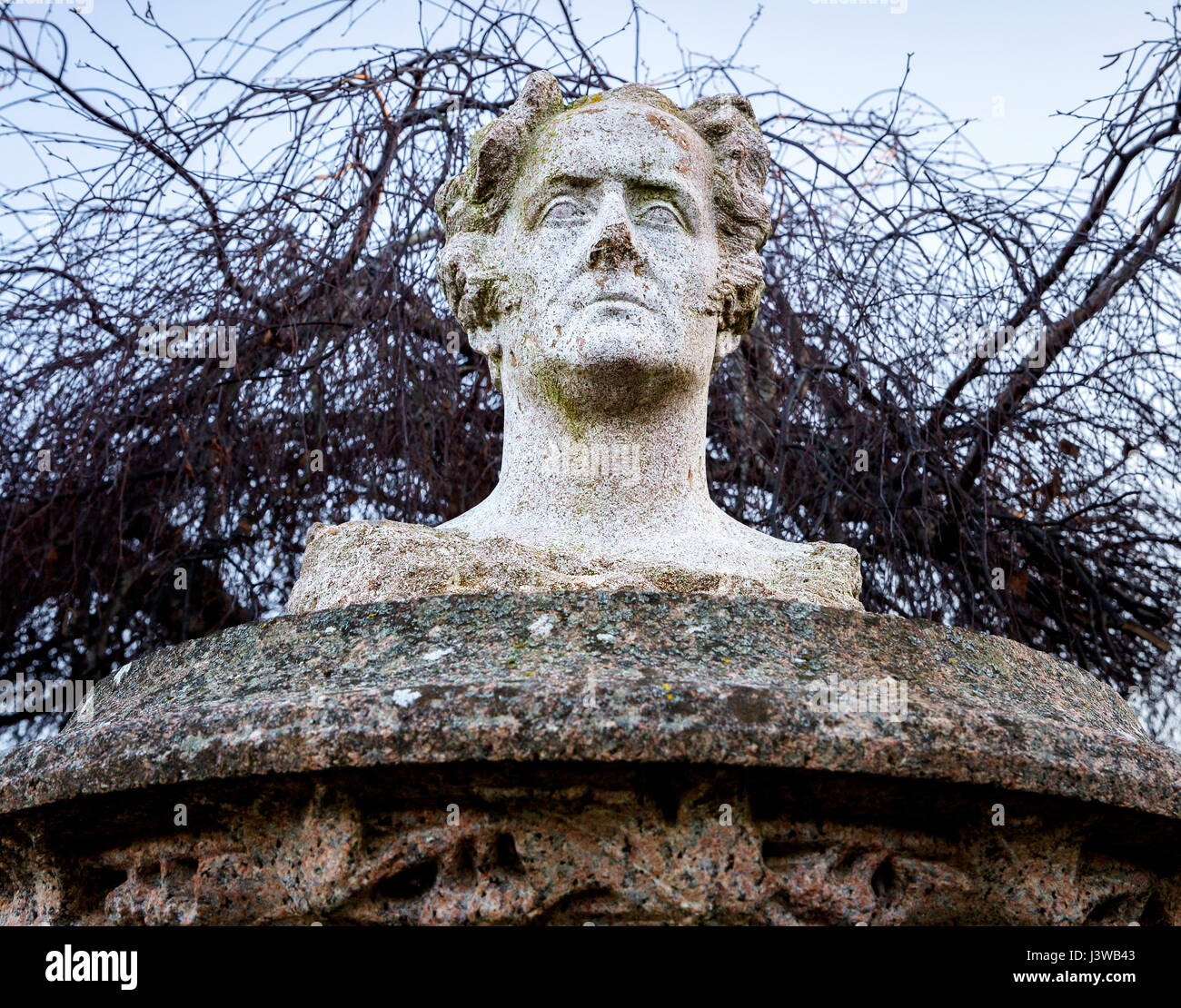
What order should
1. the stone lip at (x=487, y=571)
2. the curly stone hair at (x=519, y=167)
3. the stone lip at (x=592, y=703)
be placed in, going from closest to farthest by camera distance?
the stone lip at (x=592, y=703)
the stone lip at (x=487, y=571)
the curly stone hair at (x=519, y=167)

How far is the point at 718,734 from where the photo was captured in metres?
2.15

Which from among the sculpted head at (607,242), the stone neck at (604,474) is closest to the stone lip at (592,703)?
the stone neck at (604,474)

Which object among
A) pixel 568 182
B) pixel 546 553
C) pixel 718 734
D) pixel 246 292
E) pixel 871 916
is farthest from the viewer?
pixel 246 292

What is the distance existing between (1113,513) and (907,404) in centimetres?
92

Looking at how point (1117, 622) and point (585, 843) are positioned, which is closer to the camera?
point (585, 843)

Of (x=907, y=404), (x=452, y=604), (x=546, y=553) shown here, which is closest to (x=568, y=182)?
(x=546, y=553)

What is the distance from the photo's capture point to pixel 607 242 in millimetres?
3240

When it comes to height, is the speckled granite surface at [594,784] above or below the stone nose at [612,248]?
below

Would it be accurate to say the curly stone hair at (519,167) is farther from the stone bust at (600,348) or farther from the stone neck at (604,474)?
the stone neck at (604,474)

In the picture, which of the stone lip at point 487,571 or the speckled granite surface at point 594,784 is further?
the stone lip at point 487,571

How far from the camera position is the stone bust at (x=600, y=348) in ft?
10.1

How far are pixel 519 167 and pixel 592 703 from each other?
179cm

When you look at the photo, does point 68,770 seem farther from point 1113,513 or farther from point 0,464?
point 1113,513

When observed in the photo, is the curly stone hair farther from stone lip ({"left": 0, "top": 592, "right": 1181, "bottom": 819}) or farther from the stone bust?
stone lip ({"left": 0, "top": 592, "right": 1181, "bottom": 819})
